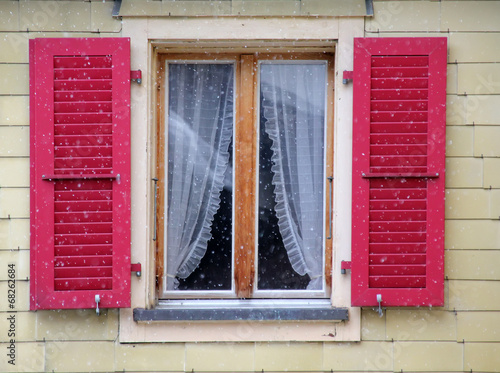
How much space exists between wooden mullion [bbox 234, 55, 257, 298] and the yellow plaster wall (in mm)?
533

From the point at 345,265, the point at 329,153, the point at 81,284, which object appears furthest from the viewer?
the point at 329,153

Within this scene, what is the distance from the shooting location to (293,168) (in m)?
4.46

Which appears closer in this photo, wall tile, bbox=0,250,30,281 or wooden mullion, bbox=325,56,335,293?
wall tile, bbox=0,250,30,281

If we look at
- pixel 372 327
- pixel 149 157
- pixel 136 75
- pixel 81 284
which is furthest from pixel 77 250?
pixel 372 327

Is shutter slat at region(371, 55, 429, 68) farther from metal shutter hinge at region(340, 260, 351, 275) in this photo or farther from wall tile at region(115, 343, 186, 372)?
wall tile at region(115, 343, 186, 372)

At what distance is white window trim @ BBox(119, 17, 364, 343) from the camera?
4.27m

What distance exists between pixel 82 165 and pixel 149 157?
0.44 metres

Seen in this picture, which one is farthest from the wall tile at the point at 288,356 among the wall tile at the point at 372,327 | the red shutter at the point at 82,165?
the red shutter at the point at 82,165

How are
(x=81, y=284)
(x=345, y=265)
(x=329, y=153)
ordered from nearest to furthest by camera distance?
1. (x=81, y=284)
2. (x=345, y=265)
3. (x=329, y=153)

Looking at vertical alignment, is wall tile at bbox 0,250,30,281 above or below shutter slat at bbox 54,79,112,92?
below

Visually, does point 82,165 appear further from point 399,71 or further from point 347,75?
point 399,71

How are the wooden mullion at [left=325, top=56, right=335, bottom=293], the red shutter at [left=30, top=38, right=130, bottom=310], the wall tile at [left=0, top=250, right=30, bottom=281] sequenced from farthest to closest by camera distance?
the wooden mullion at [left=325, top=56, right=335, bottom=293]
the wall tile at [left=0, top=250, right=30, bottom=281]
the red shutter at [left=30, top=38, right=130, bottom=310]

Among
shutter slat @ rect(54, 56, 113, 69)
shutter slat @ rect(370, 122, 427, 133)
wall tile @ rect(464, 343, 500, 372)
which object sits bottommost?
wall tile @ rect(464, 343, 500, 372)

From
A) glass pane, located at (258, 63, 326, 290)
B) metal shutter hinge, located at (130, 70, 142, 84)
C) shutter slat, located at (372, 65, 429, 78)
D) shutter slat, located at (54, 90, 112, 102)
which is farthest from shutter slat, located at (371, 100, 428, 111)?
shutter slat, located at (54, 90, 112, 102)
